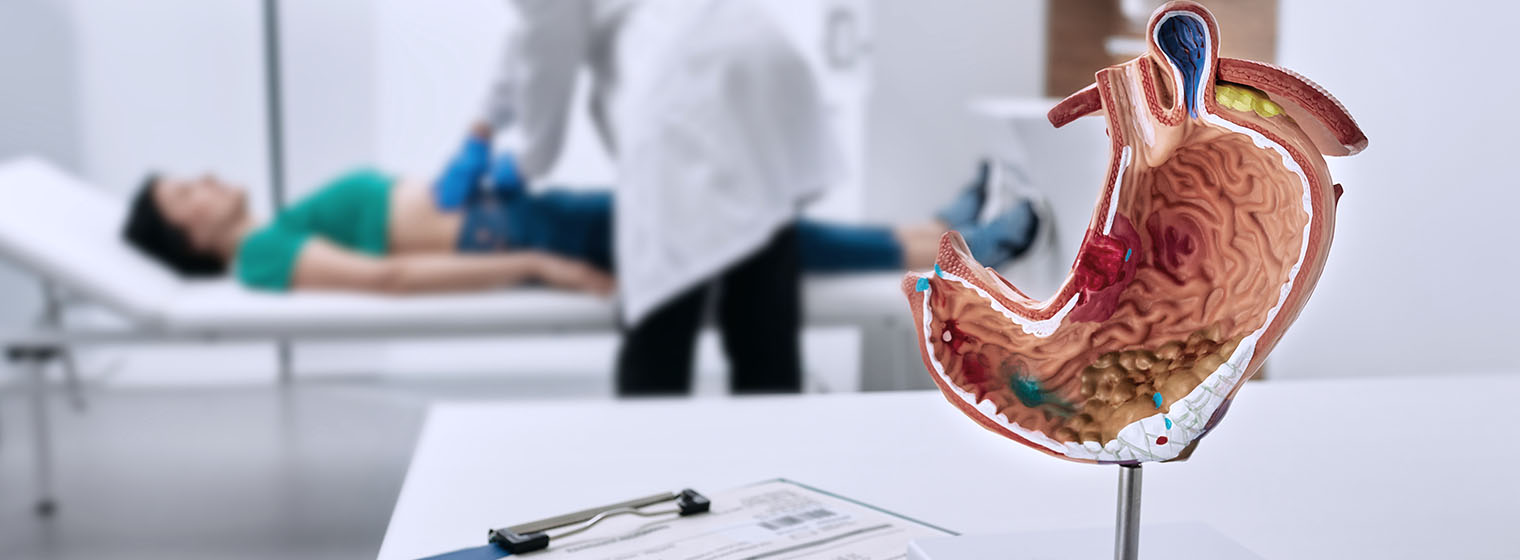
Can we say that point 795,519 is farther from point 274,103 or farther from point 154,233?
point 274,103

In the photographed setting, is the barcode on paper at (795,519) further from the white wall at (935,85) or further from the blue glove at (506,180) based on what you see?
the white wall at (935,85)

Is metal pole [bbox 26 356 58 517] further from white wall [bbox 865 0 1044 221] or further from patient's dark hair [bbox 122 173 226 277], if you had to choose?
white wall [bbox 865 0 1044 221]

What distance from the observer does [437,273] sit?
1862 mm

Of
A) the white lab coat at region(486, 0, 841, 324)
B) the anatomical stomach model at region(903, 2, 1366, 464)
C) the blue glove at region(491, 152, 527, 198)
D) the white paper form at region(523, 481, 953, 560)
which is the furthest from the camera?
the blue glove at region(491, 152, 527, 198)

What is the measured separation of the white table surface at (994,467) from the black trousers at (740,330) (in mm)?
953

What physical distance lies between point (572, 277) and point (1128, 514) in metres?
1.53

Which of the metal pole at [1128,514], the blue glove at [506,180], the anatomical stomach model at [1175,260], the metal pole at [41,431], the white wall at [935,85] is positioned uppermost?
the white wall at [935,85]

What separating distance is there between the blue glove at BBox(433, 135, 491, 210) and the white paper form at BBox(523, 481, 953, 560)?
5.13 feet

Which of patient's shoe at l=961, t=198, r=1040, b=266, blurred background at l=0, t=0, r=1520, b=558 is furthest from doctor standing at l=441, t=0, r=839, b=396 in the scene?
patient's shoe at l=961, t=198, r=1040, b=266

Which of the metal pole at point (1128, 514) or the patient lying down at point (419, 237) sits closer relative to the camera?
the metal pole at point (1128, 514)

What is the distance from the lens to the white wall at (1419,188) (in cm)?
88

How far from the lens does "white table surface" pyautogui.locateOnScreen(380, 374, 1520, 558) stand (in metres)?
0.55

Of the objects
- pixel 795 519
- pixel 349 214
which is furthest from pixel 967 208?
pixel 795 519

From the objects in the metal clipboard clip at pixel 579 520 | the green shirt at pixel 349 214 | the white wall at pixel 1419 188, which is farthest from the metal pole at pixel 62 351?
the white wall at pixel 1419 188
